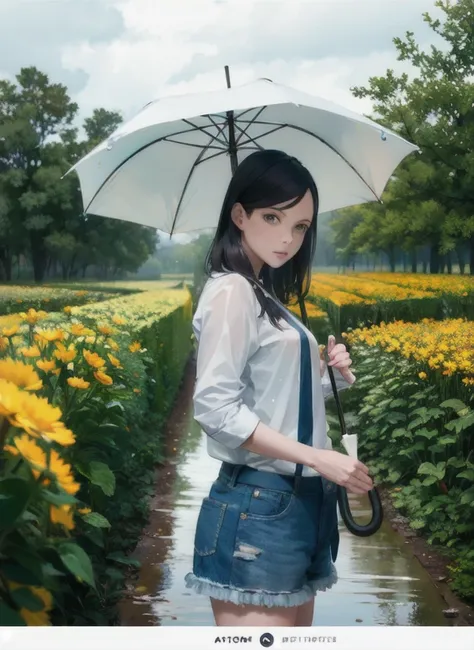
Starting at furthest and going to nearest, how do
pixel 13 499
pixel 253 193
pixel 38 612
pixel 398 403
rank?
pixel 398 403 < pixel 253 193 < pixel 38 612 < pixel 13 499

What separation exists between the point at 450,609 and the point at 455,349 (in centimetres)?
105

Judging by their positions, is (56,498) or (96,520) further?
(96,520)

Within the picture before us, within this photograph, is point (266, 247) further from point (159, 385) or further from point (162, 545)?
point (159, 385)

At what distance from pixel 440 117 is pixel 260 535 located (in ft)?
5.84

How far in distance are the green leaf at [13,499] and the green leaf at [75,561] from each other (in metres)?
0.19

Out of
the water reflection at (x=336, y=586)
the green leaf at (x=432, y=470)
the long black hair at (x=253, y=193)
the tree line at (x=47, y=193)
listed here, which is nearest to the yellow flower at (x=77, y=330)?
the tree line at (x=47, y=193)

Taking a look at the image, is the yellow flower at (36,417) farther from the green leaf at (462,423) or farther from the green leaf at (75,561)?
the green leaf at (462,423)

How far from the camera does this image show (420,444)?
3.44m

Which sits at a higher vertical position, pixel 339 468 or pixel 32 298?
pixel 32 298

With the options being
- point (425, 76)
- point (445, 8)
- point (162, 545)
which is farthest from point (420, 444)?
point (445, 8)
